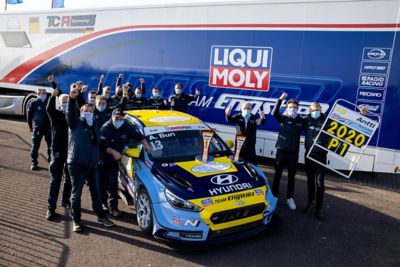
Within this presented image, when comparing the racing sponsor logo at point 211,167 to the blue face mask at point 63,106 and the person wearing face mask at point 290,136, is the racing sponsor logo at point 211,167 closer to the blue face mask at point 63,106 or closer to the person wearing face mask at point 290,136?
the person wearing face mask at point 290,136

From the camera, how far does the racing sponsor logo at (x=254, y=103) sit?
8.55 metres

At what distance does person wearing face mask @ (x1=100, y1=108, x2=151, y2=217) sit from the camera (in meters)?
5.86

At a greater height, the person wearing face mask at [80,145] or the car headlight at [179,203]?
the person wearing face mask at [80,145]

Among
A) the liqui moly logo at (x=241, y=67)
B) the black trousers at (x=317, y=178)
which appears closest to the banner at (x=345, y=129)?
the black trousers at (x=317, y=178)

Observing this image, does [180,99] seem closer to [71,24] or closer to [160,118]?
[160,118]

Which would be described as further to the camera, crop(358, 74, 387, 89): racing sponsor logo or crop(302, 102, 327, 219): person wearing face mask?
crop(358, 74, 387, 89): racing sponsor logo

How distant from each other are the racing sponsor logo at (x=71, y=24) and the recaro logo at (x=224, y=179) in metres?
8.47

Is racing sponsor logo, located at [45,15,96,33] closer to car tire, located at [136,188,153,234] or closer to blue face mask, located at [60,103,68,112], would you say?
blue face mask, located at [60,103,68,112]

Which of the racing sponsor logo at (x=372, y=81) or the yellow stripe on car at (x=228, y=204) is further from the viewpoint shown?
the racing sponsor logo at (x=372, y=81)

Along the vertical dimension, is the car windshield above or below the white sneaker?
above

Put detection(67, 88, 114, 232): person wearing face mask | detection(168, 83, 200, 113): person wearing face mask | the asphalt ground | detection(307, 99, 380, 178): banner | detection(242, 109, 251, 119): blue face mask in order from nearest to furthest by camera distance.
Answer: the asphalt ground → detection(67, 88, 114, 232): person wearing face mask → detection(307, 99, 380, 178): banner → detection(242, 109, 251, 119): blue face mask → detection(168, 83, 200, 113): person wearing face mask

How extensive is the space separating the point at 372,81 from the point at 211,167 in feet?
14.7

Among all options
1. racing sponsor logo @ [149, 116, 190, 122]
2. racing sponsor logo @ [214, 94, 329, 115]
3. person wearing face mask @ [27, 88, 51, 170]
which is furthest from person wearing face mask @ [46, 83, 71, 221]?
racing sponsor logo @ [214, 94, 329, 115]

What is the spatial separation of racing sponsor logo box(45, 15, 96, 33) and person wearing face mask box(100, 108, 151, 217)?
23.0 feet
